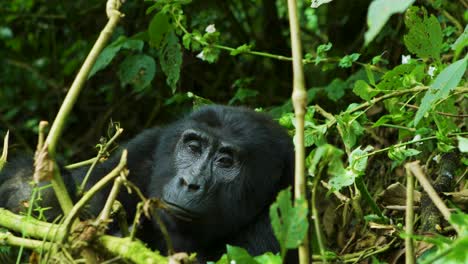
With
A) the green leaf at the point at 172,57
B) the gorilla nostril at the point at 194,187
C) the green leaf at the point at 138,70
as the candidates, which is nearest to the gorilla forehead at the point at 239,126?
the gorilla nostril at the point at 194,187

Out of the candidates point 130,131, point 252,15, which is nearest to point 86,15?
point 130,131

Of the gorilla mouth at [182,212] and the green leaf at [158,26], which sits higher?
the green leaf at [158,26]

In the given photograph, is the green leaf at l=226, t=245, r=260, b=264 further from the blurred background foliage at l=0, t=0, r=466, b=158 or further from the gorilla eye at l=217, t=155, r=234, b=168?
the blurred background foliage at l=0, t=0, r=466, b=158

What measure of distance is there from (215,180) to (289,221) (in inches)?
62.3

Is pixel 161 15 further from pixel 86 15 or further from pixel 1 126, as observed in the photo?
pixel 1 126

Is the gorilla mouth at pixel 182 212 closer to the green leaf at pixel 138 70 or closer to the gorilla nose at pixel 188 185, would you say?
the gorilla nose at pixel 188 185

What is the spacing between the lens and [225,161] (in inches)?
146

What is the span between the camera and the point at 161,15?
4.30 m

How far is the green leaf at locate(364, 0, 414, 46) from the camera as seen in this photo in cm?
182

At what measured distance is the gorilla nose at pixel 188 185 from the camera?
3.46 meters

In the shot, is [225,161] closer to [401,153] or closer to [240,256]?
[401,153]

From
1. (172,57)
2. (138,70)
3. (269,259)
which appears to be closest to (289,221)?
(269,259)

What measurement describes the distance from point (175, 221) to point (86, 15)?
2989 millimetres

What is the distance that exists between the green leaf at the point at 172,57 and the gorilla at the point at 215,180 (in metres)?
0.69
